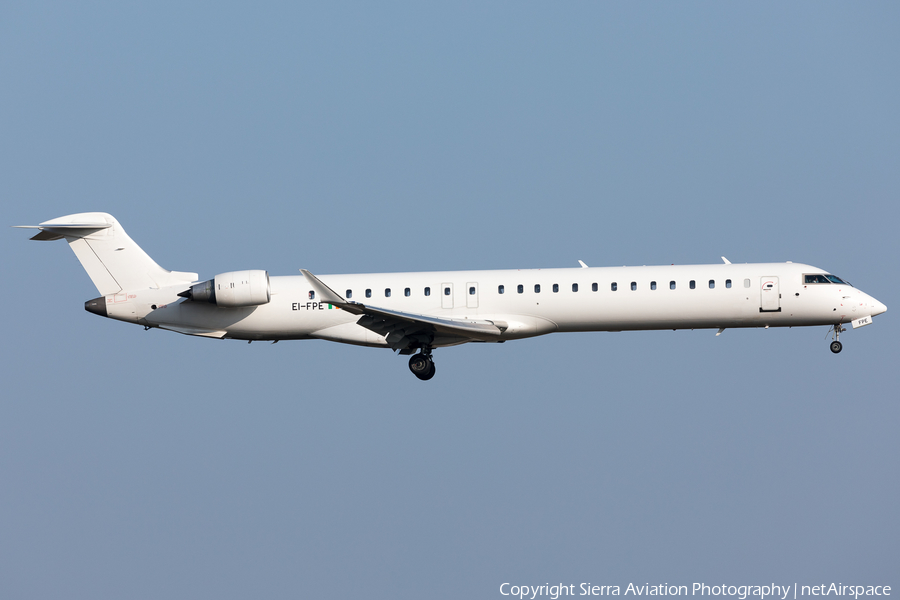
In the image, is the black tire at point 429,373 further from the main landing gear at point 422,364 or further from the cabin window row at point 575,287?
the cabin window row at point 575,287

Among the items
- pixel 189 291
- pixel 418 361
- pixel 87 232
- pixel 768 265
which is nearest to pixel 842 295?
pixel 768 265

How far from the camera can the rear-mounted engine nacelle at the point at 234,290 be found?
25.9 m

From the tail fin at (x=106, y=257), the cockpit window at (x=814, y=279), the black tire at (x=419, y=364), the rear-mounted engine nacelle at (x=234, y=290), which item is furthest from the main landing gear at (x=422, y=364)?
the cockpit window at (x=814, y=279)

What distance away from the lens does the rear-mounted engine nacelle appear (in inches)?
1020

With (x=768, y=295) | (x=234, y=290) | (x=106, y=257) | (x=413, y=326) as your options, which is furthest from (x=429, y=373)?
(x=106, y=257)

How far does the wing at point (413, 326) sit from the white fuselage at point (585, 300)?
0.35 metres

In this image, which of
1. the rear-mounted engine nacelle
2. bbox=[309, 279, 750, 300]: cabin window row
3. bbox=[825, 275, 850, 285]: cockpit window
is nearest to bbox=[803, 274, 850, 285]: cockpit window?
bbox=[825, 275, 850, 285]: cockpit window

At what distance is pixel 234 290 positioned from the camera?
25.9 meters

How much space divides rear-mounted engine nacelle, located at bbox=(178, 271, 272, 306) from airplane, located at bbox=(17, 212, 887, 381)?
3 cm

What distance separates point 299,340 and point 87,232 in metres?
6.67

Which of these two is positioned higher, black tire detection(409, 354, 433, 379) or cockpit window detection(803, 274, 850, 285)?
cockpit window detection(803, 274, 850, 285)

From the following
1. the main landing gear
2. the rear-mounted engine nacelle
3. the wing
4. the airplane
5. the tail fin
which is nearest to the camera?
the wing

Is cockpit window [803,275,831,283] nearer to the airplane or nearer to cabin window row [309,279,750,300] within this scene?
the airplane

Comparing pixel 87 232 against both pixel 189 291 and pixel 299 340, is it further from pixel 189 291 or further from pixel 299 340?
pixel 299 340
